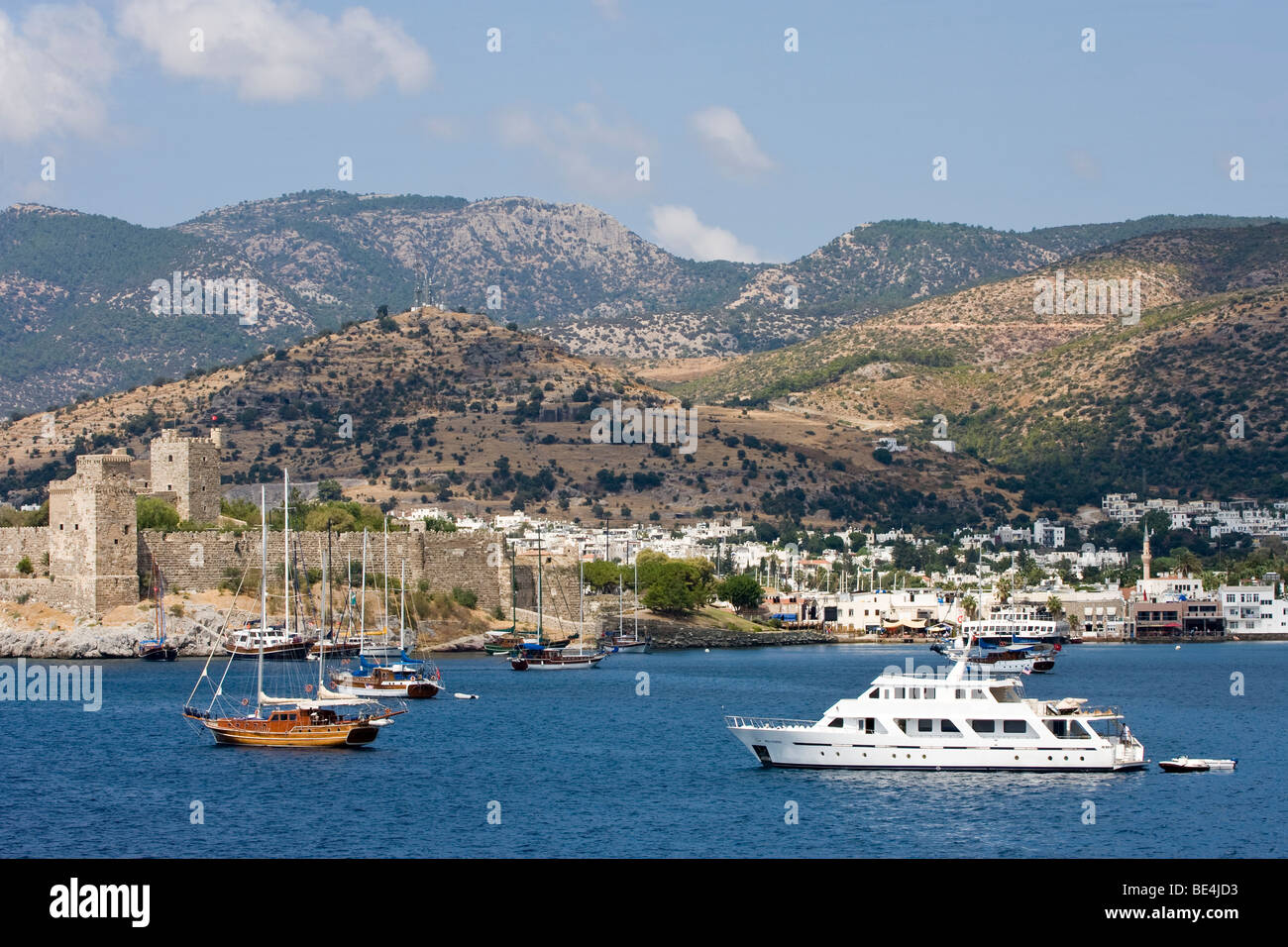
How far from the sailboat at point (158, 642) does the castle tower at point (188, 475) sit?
6.97 metres

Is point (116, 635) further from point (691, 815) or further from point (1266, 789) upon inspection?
point (1266, 789)

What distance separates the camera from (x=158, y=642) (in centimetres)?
5762

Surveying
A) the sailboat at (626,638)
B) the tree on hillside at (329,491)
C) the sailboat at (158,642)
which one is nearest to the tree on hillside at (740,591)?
the sailboat at (626,638)

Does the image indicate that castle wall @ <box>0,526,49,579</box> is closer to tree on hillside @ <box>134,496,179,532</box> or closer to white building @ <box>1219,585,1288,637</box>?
tree on hillside @ <box>134,496,179,532</box>

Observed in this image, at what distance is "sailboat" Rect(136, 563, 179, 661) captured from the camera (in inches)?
2245

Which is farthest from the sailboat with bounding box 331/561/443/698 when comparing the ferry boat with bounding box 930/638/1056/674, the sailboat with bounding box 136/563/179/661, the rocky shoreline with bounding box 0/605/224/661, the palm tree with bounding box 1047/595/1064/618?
the palm tree with bounding box 1047/595/1064/618

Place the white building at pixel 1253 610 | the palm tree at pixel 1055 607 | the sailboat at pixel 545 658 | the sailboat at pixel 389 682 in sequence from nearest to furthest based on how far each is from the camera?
1. the sailboat at pixel 389 682
2. the sailboat at pixel 545 658
3. the white building at pixel 1253 610
4. the palm tree at pixel 1055 607

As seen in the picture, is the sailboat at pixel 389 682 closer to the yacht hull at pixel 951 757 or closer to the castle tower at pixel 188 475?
the castle tower at pixel 188 475

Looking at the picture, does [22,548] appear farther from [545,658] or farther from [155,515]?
[545,658]

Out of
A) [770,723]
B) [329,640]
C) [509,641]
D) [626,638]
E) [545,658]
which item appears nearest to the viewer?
[770,723]

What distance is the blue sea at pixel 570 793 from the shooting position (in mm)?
24984

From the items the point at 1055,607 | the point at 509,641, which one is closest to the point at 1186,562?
the point at 1055,607

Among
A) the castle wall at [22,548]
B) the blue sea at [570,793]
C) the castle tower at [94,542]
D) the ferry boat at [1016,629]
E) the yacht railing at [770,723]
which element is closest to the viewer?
the blue sea at [570,793]

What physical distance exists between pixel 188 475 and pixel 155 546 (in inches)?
277
